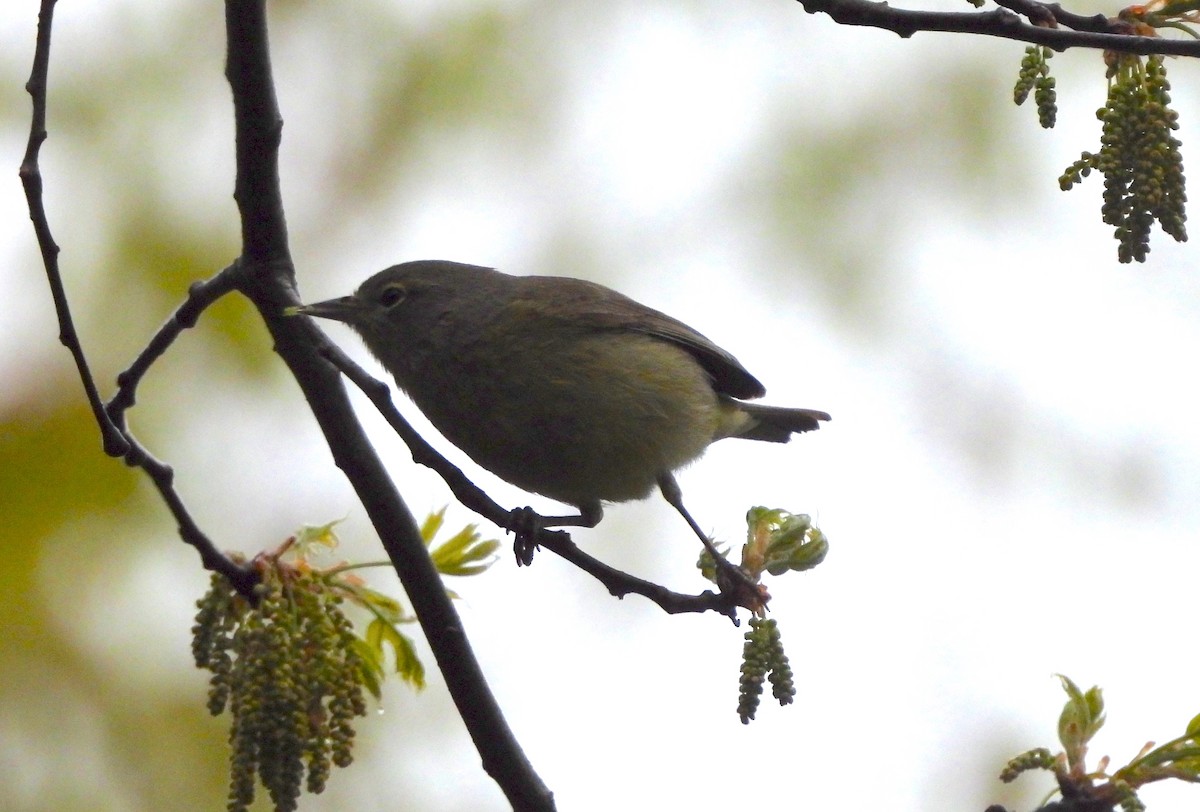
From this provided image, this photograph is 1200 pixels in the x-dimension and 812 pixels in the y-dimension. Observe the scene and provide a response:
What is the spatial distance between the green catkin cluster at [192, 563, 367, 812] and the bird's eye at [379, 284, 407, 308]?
2.28m

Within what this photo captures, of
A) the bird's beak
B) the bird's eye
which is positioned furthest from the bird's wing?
the bird's beak

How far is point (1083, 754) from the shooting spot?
3.09m

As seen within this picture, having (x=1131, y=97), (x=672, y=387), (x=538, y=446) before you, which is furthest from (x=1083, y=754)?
(x=672, y=387)

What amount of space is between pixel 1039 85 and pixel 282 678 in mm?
2296

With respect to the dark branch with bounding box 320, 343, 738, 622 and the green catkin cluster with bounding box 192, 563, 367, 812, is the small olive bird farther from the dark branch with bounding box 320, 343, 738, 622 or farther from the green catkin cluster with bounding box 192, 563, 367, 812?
the green catkin cluster with bounding box 192, 563, 367, 812

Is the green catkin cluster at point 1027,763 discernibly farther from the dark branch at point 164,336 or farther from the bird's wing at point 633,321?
the bird's wing at point 633,321

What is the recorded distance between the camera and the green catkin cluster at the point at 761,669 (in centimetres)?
312

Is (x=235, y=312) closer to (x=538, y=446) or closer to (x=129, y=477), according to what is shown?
(x=129, y=477)

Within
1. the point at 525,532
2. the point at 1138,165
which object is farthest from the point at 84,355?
the point at 1138,165

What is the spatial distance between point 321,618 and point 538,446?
5.22 ft

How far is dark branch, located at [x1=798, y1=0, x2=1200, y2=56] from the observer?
267 centimetres

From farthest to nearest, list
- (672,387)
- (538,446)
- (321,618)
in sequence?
(672,387) → (538,446) → (321,618)

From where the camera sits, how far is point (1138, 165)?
2.91m

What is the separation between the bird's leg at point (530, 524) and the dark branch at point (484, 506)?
0.99 ft
